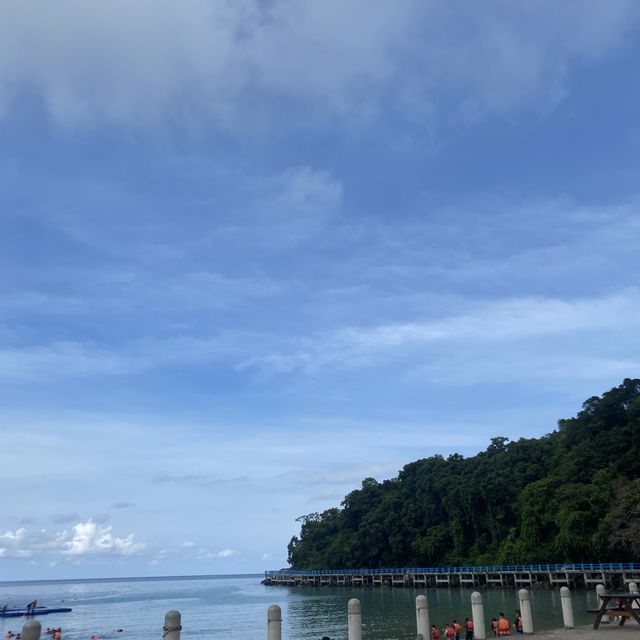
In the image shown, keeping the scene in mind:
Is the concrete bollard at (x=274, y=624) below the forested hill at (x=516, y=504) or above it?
below

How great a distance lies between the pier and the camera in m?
57.6

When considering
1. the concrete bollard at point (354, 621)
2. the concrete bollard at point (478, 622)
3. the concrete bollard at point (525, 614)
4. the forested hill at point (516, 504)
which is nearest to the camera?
the concrete bollard at point (354, 621)

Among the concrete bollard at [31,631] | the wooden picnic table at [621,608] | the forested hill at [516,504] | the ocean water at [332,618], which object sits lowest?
the ocean water at [332,618]

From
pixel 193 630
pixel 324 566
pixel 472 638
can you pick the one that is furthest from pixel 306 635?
pixel 324 566

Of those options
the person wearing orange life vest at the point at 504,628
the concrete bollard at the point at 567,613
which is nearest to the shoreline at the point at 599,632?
the concrete bollard at the point at 567,613

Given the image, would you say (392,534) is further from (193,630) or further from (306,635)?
(306,635)

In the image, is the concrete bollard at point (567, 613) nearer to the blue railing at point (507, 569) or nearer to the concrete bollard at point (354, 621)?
the concrete bollard at point (354, 621)

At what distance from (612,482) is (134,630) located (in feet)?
151

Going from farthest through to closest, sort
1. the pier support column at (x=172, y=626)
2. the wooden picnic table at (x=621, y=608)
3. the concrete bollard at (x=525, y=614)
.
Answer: the concrete bollard at (x=525, y=614)
the wooden picnic table at (x=621, y=608)
the pier support column at (x=172, y=626)

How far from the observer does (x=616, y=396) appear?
231ft

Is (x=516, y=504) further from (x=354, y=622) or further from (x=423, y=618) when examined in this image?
(x=354, y=622)

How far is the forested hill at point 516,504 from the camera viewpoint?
203ft

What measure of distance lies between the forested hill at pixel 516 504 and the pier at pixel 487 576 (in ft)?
6.61

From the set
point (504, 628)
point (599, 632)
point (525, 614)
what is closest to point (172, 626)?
point (525, 614)
